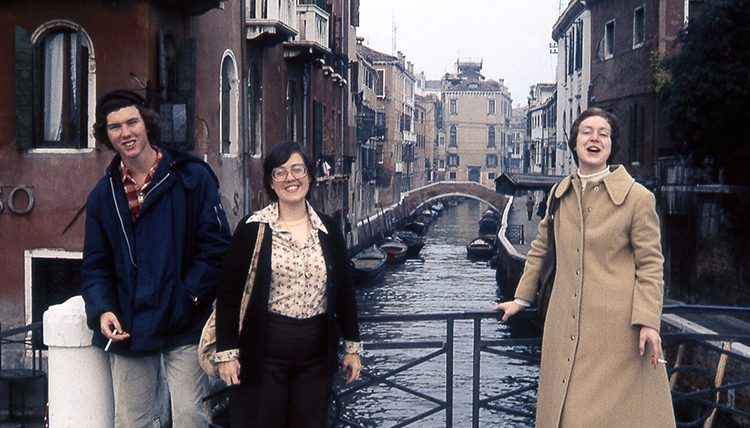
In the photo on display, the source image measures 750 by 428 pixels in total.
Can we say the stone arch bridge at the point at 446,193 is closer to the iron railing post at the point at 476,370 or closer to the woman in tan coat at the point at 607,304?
the iron railing post at the point at 476,370

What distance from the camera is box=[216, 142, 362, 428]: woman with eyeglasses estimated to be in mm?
2598

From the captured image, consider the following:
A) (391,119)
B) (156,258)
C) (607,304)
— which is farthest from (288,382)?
(391,119)

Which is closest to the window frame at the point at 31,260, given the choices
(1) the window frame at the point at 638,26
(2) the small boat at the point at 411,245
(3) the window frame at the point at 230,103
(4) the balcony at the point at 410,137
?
(3) the window frame at the point at 230,103

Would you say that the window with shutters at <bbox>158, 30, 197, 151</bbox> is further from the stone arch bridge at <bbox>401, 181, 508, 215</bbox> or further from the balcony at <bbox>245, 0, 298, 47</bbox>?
the stone arch bridge at <bbox>401, 181, 508, 215</bbox>

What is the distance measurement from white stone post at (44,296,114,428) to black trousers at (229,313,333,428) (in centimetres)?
62

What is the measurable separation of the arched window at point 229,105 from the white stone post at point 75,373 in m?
8.27

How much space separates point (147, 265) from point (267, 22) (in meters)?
9.68

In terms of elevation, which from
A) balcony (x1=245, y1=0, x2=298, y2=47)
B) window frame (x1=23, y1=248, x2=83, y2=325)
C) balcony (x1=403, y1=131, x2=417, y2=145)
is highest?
balcony (x1=403, y1=131, x2=417, y2=145)

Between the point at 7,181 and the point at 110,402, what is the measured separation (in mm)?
6583

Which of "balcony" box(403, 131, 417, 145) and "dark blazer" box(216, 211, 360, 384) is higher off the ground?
"balcony" box(403, 131, 417, 145)

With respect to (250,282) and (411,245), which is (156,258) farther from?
(411,245)

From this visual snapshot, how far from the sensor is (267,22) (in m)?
11.8

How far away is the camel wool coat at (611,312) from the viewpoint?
2564 millimetres

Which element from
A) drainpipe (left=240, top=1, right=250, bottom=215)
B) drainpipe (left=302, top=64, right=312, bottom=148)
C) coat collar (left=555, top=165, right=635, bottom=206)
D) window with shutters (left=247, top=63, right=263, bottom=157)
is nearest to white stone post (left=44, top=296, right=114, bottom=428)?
coat collar (left=555, top=165, right=635, bottom=206)
